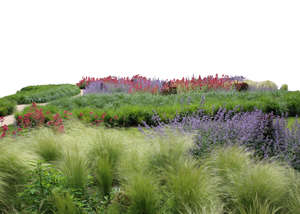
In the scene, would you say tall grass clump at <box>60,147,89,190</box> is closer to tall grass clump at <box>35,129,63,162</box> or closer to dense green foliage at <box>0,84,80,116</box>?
tall grass clump at <box>35,129,63,162</box>

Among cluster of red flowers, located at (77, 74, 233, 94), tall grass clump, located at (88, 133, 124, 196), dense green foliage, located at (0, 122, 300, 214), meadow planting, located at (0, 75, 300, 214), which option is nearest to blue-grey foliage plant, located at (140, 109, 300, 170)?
meadow planting, located at (0, 75, 300, 214)

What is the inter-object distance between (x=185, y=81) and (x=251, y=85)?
378 cm

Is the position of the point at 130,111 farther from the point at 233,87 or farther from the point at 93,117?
the point at 233,87

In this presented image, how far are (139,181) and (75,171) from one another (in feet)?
2.93

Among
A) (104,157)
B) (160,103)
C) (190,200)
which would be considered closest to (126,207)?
(190,200)

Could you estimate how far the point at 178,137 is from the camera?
12.7ft

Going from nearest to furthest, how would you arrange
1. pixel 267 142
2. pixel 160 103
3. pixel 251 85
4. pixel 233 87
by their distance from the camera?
1. pixel 267 142
2. pixel 160 103
3. pixel 233 87
4. pixel 251 85

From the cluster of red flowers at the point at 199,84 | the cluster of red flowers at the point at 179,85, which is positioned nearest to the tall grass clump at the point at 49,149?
the cluster of red flowers at the point at 179,85

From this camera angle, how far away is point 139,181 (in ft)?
9.36

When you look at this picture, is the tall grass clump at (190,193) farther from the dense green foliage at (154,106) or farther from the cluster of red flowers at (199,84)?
the cluster of red flowers at (199,84)

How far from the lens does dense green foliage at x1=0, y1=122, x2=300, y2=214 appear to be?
111 inches

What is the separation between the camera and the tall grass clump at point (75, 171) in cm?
323

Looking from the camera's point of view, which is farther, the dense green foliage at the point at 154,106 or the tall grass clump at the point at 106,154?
the dense green foliage at the point at 154,106

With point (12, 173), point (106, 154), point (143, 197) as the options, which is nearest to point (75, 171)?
point (106, 154)
